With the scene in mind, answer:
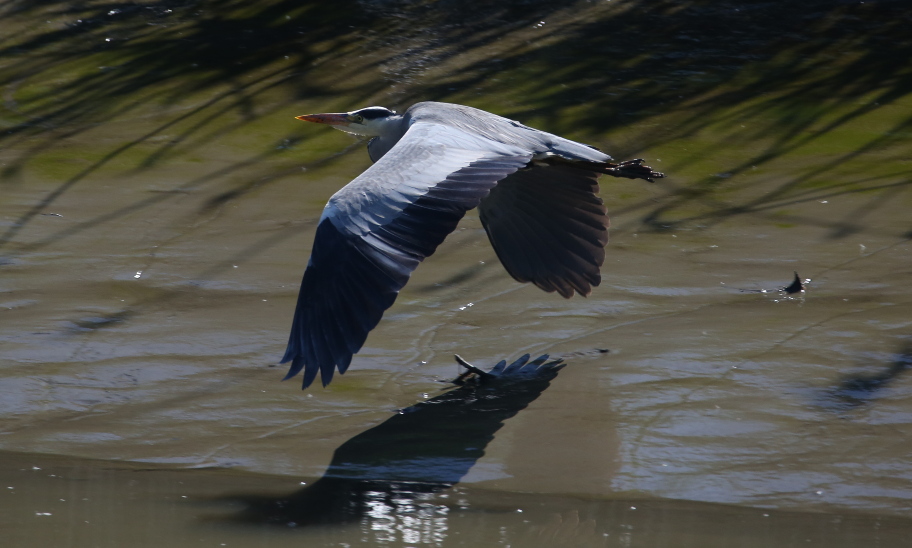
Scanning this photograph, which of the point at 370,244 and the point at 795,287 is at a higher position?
the point at 370,244

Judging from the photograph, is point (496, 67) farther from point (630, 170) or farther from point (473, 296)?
point (630, 170)

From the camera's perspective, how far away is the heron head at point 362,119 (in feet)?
19.0

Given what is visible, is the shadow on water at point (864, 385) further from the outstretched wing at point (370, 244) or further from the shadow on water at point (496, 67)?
the shadow on water at point (496, 67)

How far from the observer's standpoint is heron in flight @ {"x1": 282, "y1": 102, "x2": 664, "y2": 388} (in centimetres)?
361

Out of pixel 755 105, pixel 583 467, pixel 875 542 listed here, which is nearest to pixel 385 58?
pixel 755 105

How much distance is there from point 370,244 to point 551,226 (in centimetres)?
153

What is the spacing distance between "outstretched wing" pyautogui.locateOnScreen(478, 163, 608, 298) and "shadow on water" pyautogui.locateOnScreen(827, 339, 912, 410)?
1262mm

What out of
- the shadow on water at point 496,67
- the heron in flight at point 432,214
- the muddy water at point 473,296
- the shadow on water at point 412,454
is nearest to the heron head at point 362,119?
the heron in flight at point 432,214

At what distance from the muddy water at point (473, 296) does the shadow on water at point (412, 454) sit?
29mm

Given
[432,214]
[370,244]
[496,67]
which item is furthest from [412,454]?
[496,67]

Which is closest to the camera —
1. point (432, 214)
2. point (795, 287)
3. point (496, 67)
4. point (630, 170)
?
point (432, 214)

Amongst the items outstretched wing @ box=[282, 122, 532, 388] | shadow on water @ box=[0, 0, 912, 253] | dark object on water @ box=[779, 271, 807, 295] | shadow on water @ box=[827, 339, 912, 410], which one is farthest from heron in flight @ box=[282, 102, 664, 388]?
shadow on water @ box=[0, 0, 912, 253]

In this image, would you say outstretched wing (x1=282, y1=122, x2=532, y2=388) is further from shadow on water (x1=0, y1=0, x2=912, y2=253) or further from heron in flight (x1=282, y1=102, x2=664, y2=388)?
shadow on water (x1=0, y1=0, x2=912, y2=253)

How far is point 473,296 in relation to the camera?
5438 mm
